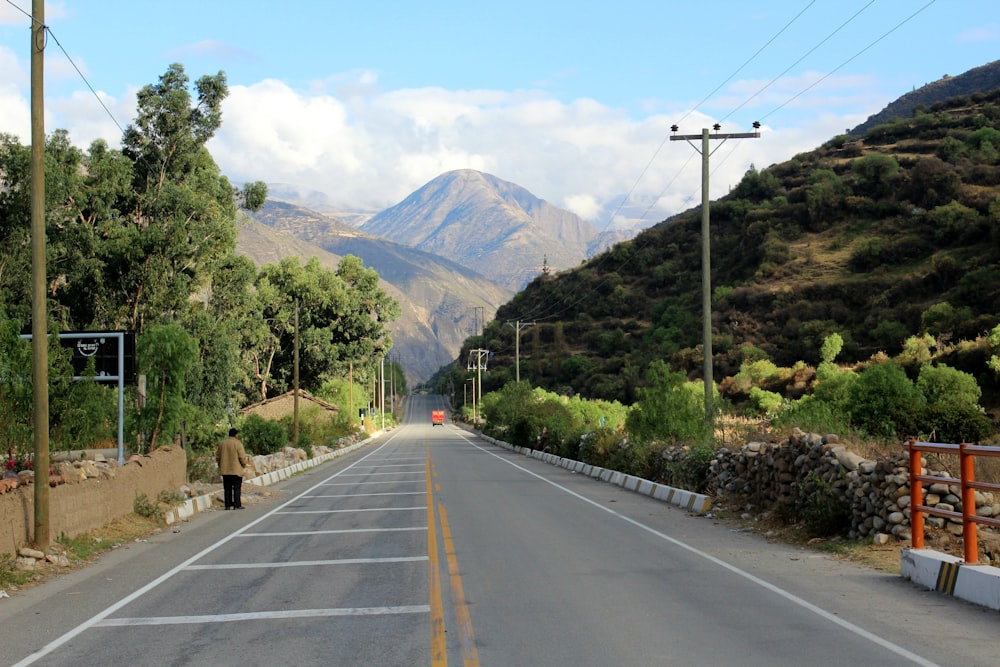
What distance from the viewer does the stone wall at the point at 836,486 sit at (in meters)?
13.2

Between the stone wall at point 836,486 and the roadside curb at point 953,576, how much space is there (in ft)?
6.33

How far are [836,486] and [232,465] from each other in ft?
45.3

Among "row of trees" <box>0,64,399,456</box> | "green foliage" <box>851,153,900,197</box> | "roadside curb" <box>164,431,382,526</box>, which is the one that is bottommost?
"roadside curb" <box>164,431,382,526</box>

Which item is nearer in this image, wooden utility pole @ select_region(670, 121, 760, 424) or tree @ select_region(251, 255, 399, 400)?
wooden utility pole @ select_region(670, 121, 760, 424)

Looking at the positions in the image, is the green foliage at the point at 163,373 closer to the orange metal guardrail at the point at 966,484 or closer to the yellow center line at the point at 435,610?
the yellow center line at the point at 435,610

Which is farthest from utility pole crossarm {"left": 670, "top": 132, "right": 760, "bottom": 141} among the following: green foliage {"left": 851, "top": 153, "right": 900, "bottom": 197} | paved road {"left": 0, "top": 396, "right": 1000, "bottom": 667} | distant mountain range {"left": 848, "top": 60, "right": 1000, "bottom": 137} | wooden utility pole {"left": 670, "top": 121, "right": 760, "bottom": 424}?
distant mountain range {"left": 848, "top": 60, "right": 1000, "bottom": 137}

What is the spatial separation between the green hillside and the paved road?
51.3m

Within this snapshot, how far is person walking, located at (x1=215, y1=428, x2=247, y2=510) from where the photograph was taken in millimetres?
22625

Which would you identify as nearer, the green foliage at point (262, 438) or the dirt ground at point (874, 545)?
the dirt ground at point (874, 545)

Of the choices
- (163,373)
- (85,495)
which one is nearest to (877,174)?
(163,373)

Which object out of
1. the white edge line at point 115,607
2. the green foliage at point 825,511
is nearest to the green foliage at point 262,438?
the white edge line at point 115,607

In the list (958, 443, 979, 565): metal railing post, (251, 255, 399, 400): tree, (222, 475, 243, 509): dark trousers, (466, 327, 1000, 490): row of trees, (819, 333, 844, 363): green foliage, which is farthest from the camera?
(251, 255, 399, 400): tree

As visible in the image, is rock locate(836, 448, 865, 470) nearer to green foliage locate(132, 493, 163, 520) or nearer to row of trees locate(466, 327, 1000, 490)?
row of trees locate(466, 327, 1000, 490)

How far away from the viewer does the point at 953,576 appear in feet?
33.5
